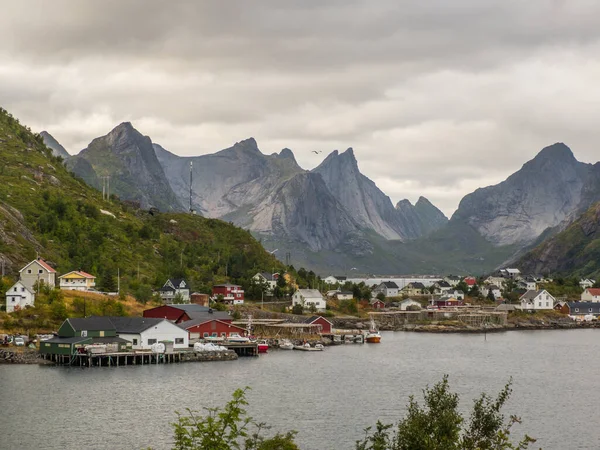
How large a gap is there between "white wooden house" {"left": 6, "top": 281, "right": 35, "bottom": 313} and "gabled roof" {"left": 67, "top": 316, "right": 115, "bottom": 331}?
14027 mm

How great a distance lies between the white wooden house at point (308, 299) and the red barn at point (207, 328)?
44.0m

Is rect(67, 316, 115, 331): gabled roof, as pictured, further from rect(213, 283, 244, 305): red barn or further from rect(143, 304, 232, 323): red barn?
rect(213, 283, 244, 305): red barn

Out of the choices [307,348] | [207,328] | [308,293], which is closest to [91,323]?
[207,328]

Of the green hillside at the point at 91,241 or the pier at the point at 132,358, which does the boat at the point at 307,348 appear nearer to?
the pier at the point at 132,358

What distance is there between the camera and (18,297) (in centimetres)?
11712

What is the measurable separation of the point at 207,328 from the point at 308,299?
48536 mm

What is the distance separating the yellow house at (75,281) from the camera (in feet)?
438

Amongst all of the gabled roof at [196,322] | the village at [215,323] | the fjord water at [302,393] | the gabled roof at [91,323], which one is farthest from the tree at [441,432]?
the gabled roof at [196,322]

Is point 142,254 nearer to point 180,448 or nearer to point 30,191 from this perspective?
point 30,191

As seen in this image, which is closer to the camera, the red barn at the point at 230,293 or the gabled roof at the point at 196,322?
the gabled roof at the point at 196,322

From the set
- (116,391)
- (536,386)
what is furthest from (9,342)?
(536,386)

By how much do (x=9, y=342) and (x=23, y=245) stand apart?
42876mm

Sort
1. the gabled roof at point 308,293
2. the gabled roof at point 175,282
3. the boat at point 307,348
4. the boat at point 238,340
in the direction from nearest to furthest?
1. the boat at point 238,340
2. the boat at point 307,348
3. the gabled roof at point 175,282
4. the gabled roof at point 308,293

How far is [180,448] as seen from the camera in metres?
35.2
